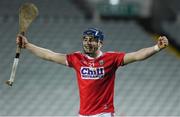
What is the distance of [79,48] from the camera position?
986cm

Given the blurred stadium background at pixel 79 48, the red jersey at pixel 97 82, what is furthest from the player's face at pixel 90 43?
the blurred stadium background at pixel 79 48

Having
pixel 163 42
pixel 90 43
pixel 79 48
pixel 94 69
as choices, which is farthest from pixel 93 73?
pixel 79 48

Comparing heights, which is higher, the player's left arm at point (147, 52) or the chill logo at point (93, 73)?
the player's left arm at point (147, 52)

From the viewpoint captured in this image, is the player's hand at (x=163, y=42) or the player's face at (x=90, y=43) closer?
the player's hand at (x=163, y=42)

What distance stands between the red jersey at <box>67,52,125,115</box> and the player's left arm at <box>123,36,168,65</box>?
0.21 ft

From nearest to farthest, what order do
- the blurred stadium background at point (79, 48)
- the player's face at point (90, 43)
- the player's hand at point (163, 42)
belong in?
the player's hand at point (163, 42), the player's face at point (90, 43), the blurred stadium background at point (79, 48)

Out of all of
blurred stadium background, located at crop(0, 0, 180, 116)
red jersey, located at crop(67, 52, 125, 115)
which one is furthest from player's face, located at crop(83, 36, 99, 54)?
blurred stadium background, located at crop(0, 0, 180, 116)

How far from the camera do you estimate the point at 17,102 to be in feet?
27.7

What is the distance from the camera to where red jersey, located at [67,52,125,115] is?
4.95m

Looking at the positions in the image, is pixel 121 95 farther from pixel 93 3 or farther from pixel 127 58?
pixel 127 58

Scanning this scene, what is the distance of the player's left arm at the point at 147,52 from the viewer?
4.72 metres

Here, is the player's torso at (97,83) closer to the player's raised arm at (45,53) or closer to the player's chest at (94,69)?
the player's chest at (94,69)

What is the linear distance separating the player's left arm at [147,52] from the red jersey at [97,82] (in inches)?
2.5

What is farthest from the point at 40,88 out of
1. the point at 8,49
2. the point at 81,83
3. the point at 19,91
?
the point at 81,83
